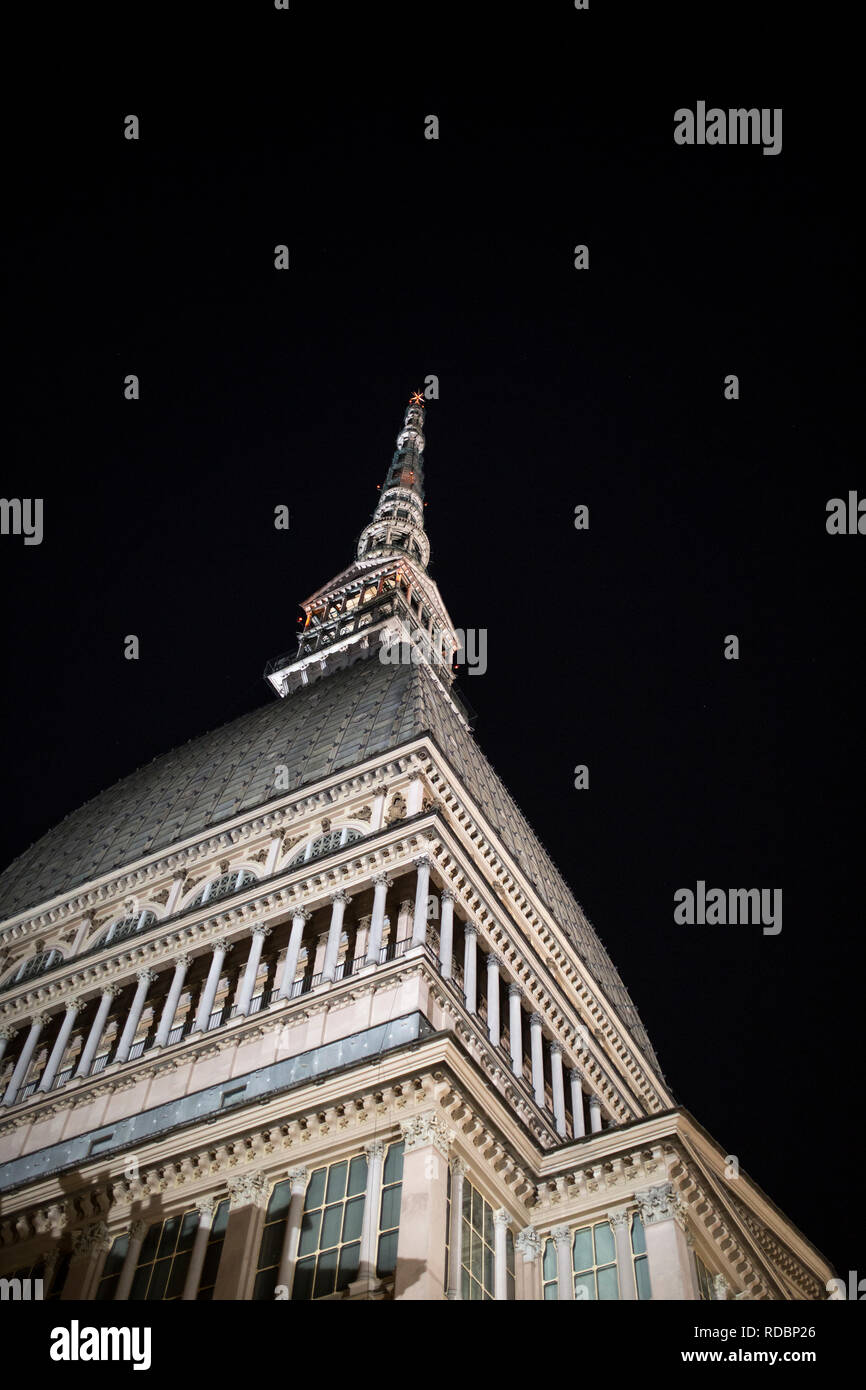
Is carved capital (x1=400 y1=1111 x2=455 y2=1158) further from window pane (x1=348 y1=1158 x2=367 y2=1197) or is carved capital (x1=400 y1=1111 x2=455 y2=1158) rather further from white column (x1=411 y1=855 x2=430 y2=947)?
white column (x1=411 y1=855 x2=430 y2=947)

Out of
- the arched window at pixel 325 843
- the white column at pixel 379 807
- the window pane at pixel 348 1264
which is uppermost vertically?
the white column at pixel 379 807

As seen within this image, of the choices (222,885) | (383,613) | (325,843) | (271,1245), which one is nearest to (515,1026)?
(325,843)

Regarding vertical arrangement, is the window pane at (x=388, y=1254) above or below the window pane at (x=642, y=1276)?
above

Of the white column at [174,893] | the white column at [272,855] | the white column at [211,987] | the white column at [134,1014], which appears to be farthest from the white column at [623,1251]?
the white column at [174,893]

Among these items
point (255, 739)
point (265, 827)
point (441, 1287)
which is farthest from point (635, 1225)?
point (255, 739)

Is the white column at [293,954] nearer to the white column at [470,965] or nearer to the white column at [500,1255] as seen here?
the white column at [470,965]

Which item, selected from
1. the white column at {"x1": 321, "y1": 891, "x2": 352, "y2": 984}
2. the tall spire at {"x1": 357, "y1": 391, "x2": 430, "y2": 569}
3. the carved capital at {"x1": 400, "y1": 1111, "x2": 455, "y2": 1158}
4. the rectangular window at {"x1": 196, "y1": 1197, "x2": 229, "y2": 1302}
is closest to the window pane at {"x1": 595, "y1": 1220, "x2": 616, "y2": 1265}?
the carved capital at {"x1": 400, "y1": 1111, "x2": 455, "y2": 1158}

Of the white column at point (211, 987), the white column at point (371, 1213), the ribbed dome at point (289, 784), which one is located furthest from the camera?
the ribbed dome at point (289, 784)
